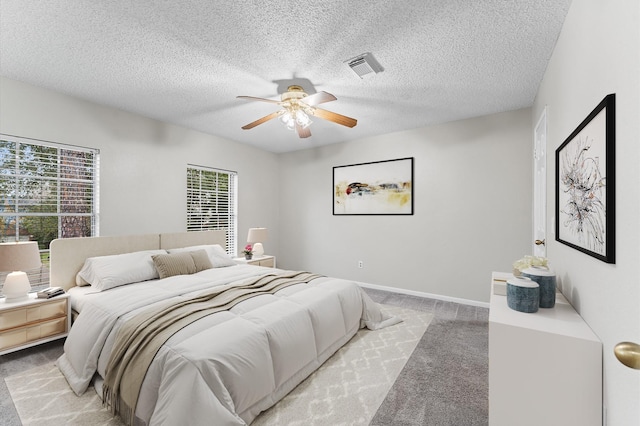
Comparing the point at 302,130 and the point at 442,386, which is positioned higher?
the point at 302,130

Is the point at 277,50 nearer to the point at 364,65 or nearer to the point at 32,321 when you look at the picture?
the point at 364,65

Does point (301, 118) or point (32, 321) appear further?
point (301, 118)

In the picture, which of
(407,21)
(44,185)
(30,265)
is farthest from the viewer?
(44,185)

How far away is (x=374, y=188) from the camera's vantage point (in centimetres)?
479

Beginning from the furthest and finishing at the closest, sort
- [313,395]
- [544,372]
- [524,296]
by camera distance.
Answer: [313,395] < [524,296] < [544,372]

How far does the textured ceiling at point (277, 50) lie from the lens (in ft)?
6.16

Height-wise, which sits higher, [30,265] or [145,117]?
[145,117]

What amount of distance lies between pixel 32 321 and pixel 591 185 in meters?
4.24

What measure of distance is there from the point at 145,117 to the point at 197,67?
1784mm

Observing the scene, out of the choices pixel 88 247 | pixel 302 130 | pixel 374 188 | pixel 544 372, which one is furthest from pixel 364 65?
pixel 88 247

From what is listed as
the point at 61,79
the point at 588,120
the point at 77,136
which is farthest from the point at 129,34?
the point at 588,120

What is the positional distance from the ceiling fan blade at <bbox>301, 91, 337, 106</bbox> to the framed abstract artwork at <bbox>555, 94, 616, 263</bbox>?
67.1 inches

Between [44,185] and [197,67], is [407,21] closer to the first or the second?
[197,67]

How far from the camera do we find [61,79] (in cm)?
282
